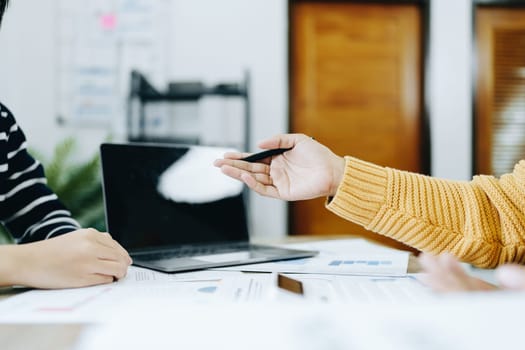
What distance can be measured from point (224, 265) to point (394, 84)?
8.10 ft

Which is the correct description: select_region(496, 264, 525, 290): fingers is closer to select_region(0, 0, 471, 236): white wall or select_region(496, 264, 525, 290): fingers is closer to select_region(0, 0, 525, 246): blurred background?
select_region(0, 0, 525, 246): blurred background

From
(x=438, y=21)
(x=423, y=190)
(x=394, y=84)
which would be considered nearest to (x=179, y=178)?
(x=423, y=190)

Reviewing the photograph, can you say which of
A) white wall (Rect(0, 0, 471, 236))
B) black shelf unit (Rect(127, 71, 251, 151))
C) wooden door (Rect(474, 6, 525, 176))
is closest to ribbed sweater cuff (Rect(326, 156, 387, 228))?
black shelf unit (Rect(127, 71, 251, 151))

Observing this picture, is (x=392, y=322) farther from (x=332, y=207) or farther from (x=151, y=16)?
(x=151, y=16)

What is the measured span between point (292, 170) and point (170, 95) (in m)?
1.74

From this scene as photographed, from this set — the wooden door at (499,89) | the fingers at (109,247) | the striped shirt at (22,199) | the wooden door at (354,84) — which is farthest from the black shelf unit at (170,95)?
the fingers at (109,247)

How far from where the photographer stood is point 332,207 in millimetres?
773

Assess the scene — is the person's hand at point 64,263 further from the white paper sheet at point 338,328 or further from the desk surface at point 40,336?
the white paper sheet at point 338,328

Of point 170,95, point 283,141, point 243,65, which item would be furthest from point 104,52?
point 283,141

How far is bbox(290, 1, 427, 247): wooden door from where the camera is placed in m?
2.92

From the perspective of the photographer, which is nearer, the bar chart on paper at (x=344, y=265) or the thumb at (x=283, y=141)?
the bar chart on paper at (x=344, y=265)

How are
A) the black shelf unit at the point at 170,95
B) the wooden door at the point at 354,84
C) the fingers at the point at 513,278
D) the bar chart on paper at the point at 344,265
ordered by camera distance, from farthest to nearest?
the wooden door at the point at 354,84 → the black shelf unit at the point at 170,95 → the bar chart on paper at the point at 344,265 → the fingers at the point at 513,278

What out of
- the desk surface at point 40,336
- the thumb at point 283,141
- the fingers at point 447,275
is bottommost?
the desk surface at point 40,336

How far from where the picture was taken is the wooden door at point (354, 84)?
2918 mm
